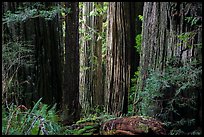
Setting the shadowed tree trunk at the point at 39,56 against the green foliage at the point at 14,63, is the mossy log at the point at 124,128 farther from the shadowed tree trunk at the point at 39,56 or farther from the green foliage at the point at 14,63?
the shadowed tree trunk at the point at 39,56

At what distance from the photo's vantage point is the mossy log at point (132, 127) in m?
2.65

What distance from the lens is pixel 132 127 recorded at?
2.70 meters

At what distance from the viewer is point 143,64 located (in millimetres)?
4438

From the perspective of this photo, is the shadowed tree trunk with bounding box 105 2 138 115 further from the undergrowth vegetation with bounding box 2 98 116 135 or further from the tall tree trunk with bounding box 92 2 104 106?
the undergrowth vegetation with bounding box 2 98 116 135

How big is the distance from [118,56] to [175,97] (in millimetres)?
5144

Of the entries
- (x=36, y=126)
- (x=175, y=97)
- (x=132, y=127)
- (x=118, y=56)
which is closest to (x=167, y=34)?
(x=175, y=97)

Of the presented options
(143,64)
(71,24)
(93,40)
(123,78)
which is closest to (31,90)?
(71,24)

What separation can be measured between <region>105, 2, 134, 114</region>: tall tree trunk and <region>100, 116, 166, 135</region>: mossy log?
5180mm

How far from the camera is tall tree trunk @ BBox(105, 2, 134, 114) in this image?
8180 millimetres

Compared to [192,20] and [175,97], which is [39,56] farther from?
[192,20]

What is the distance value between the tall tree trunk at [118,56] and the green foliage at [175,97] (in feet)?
14.5

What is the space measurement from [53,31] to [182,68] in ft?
11.6

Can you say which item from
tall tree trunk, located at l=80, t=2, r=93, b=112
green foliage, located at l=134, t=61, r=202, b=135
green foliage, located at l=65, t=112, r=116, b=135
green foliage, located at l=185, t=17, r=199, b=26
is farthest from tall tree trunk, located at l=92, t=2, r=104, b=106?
green foliage, located at l=65, t=112, r=116, b=135

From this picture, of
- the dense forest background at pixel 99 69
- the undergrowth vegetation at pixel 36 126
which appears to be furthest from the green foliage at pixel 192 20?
the undergrowth vegetation at pixel 36 126
